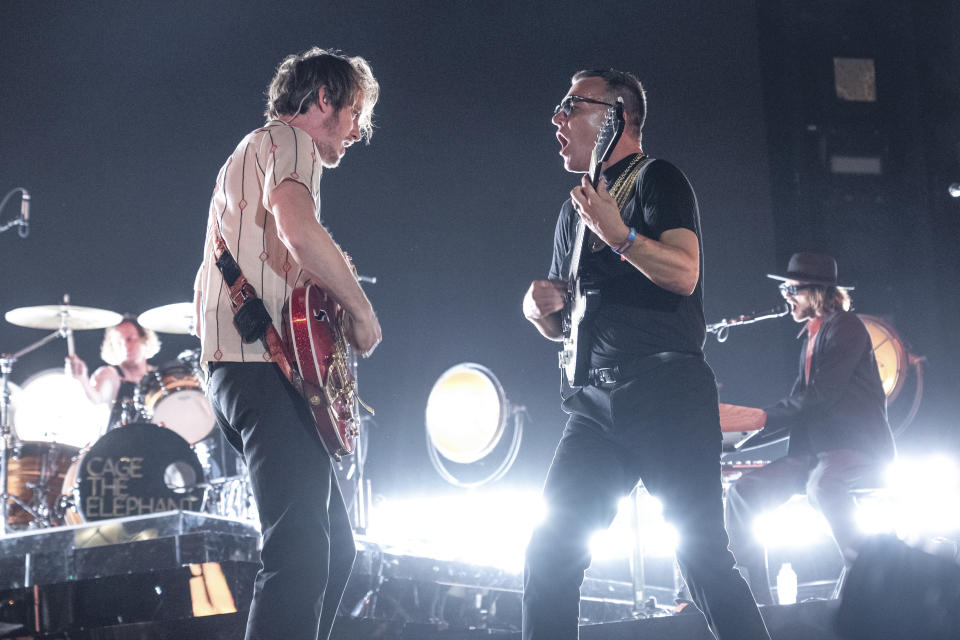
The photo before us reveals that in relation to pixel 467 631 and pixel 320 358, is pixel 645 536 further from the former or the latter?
pixel 320 358

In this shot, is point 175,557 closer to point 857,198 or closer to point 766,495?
point 766,495

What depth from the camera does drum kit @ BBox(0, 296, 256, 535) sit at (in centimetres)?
608

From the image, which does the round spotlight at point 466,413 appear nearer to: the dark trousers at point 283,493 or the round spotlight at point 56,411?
the round spotlight at point 56,411

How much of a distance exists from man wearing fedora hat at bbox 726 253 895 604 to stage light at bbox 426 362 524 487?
2.52m

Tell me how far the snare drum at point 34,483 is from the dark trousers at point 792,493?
193 inches

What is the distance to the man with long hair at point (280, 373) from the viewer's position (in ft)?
7.78

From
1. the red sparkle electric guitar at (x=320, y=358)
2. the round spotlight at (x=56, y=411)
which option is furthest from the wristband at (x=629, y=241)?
the round spotlight at (x=56, y=411)

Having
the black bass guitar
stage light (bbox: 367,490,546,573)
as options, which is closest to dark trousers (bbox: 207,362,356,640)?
the black bass guitar

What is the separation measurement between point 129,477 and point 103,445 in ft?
0.89

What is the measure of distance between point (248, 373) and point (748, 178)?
642cm

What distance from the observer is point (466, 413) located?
7.96m

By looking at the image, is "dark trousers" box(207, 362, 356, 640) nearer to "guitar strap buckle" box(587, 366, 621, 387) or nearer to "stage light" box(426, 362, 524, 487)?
"guitar strap buckle" box(587, 366, 621, 387)

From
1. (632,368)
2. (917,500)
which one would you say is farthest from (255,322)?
(917,500)

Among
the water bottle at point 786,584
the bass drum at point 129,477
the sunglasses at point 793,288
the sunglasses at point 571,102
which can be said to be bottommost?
the water bottle at point 786,584
